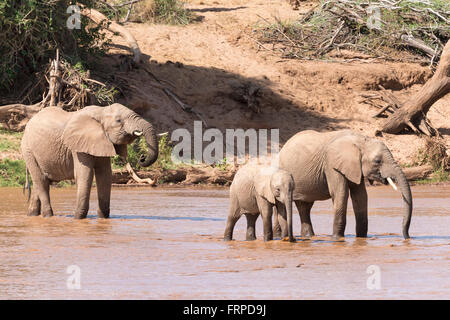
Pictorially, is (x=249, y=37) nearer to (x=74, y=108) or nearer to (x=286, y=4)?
(x=286, y=4)

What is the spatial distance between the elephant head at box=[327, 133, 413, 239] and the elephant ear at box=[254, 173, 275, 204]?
1.32 meters

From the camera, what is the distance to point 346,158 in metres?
11.9

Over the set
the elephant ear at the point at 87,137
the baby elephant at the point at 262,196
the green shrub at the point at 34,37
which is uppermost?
the green shrub at the point at 34,37

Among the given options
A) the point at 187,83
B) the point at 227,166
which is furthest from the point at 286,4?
the point at 227,166

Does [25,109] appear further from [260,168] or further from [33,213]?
[260,168]

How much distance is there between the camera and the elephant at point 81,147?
13.4 m

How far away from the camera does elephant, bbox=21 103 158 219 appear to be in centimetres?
1341

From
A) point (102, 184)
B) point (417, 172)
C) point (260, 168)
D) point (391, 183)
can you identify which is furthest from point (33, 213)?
point (417, 172)

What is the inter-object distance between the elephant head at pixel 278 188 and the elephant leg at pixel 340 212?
1.04 metres

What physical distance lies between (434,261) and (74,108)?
13159mm

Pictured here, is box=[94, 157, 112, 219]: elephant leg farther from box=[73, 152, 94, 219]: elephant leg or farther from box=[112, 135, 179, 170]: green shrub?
box=[112, 135, 179, 170]: green shrub

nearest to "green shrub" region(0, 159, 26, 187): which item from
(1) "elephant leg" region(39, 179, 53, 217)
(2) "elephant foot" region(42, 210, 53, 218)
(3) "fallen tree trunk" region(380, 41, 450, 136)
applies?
(1) "elephant leg" region(39, 179, 53, 217)

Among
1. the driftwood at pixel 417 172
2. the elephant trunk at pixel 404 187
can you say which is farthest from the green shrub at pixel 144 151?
the elephant trunk at pixel 404 187

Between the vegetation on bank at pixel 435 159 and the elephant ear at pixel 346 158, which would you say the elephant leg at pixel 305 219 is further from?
the vegetation on bank at pixel 435 159
